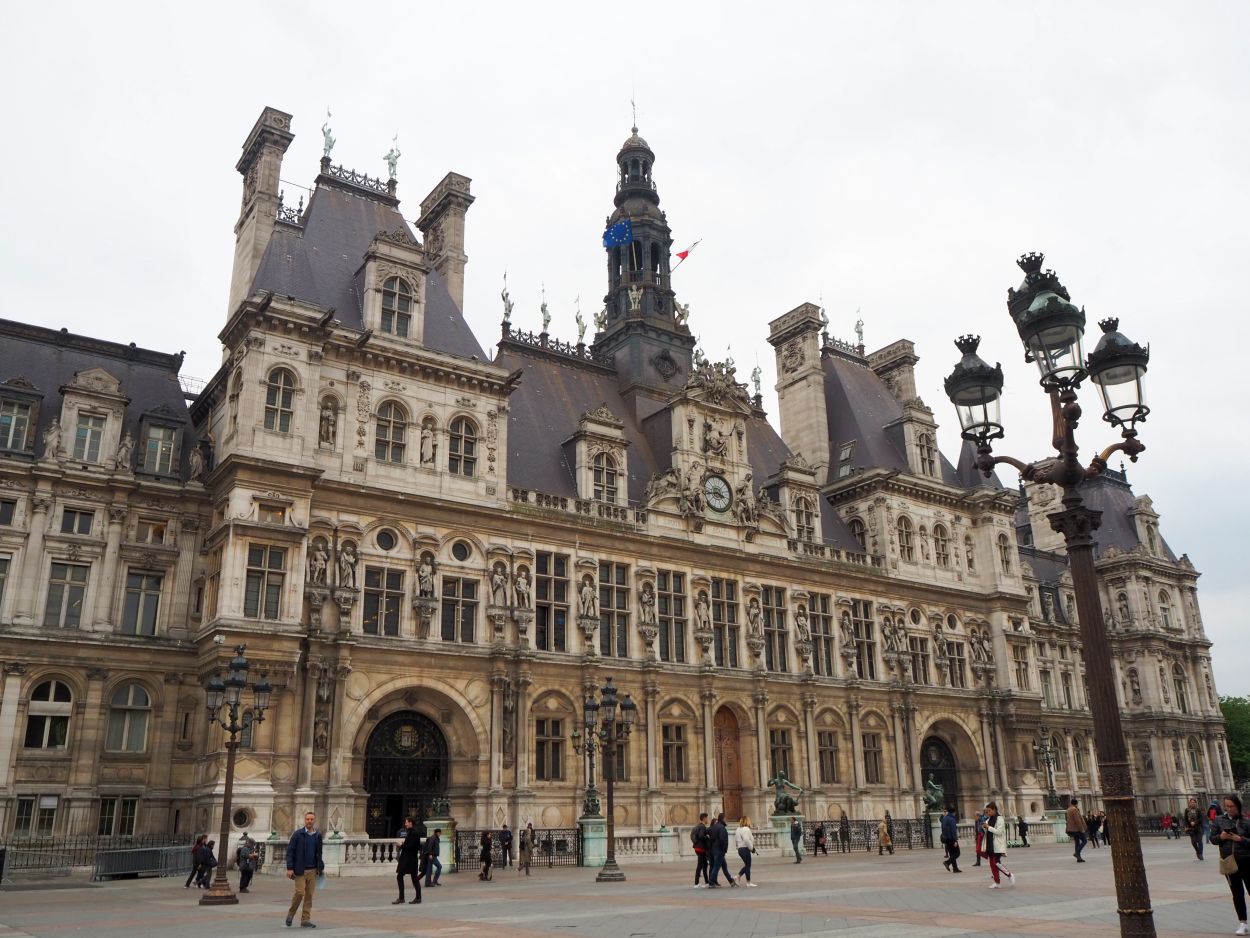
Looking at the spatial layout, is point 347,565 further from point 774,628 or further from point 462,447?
point 774,628

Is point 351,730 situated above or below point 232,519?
below

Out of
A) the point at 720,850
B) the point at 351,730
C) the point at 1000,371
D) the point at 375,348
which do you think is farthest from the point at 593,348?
the point at 1000,371

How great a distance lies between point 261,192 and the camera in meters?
40.7

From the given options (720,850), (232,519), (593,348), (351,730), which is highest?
(593,348)

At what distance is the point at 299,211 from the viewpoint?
42188 mm

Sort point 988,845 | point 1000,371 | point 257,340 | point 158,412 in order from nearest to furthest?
point 1000,371
point 988,845
point 257,340
point 158,412

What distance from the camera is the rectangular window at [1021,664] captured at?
5428 centimetres

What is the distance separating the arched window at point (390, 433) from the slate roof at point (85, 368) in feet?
23.2

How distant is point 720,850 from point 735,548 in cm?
2337

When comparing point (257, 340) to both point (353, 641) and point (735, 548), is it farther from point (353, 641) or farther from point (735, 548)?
point (735, 548)

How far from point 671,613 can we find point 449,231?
64.5 ft

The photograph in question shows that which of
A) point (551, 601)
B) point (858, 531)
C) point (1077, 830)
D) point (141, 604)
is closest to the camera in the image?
point (1077, 830)

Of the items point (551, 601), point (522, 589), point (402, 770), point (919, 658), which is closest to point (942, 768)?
point (919, 658)

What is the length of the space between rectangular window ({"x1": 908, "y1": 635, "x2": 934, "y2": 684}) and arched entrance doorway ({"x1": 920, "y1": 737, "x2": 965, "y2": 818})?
3.01m
